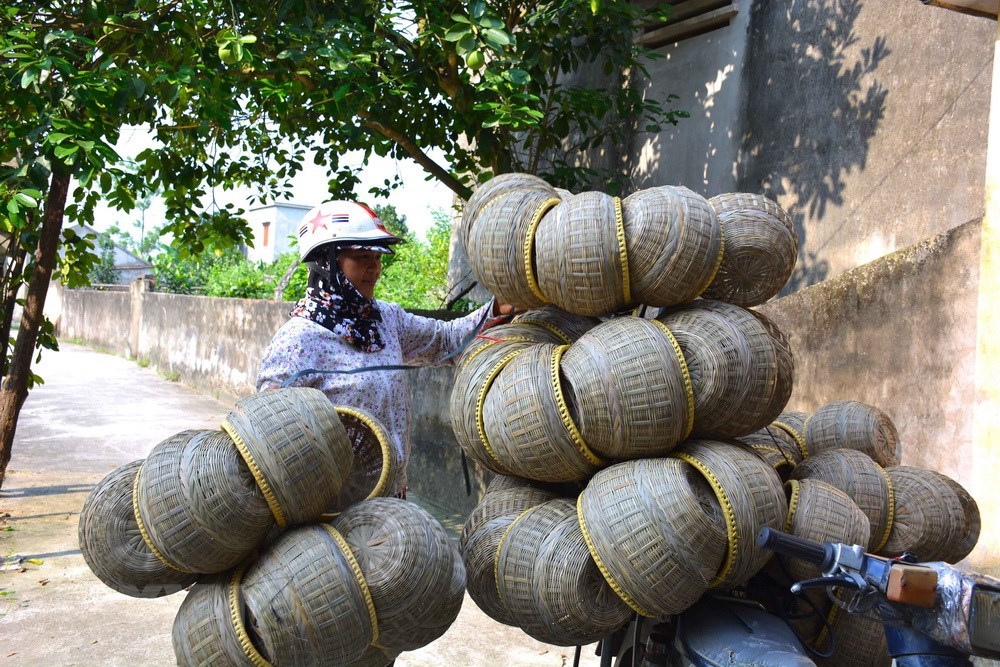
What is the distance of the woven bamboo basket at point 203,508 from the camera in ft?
6.39

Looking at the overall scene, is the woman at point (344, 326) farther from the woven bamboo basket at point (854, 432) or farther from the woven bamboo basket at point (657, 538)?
the woven bamboo basket at point (854, 432)

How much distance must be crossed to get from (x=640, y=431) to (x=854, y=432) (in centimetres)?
101

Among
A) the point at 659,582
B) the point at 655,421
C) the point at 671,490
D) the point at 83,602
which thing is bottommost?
the point at 83,602

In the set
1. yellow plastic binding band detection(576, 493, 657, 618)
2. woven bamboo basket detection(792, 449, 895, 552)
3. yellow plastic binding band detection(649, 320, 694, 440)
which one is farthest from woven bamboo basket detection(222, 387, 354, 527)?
woven bamboo basket detection(792, 449, 895, 552)

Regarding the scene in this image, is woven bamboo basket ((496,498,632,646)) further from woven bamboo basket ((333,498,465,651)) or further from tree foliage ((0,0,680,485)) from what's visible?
tree foliage ((0,0,680,485))

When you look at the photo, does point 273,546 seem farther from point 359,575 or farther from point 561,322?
point 561,322

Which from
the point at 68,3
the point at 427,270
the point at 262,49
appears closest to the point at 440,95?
the point at 262,49

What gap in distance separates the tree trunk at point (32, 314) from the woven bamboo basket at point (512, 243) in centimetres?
423

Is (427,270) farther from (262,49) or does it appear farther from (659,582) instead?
(659,582)

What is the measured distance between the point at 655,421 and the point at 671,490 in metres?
0.16

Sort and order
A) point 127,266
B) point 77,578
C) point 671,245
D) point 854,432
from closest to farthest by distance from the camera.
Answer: point 671,245, point 854,432, point 77,578, point 127,266

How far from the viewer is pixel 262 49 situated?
510cm

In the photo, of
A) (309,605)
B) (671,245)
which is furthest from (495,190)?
(309,605)

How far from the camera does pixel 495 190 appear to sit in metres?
2.50
